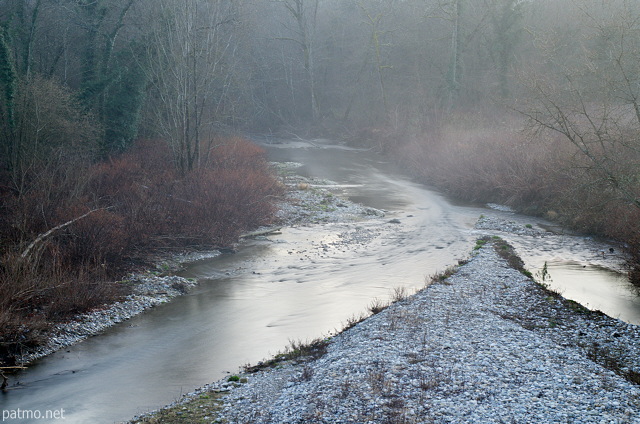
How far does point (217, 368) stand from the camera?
429 inches

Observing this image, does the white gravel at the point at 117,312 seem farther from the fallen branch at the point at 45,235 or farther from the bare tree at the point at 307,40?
the bare tree at the point at 307,40

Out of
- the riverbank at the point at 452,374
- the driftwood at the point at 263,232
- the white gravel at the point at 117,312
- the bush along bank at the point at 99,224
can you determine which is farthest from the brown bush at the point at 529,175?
the white gravel at the point at 117,312

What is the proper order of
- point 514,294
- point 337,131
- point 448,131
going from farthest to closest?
point 337,131, point 448,131, point 514,294

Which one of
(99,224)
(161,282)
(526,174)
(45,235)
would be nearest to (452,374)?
(161,282)

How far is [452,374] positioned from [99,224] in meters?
12.2

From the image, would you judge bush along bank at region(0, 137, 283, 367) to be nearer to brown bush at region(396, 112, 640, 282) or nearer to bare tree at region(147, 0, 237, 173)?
bare tree at region(147, 0, 237, 173)

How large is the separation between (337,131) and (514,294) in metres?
47.8

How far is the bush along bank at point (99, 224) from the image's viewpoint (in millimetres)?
12797

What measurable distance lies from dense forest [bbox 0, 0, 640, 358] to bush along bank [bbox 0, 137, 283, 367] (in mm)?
66

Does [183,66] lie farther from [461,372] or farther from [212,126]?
[461,372]

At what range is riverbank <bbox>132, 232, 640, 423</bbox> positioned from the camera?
25.0 ft

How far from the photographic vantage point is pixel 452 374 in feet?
28.8

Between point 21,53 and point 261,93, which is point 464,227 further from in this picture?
point 261,93

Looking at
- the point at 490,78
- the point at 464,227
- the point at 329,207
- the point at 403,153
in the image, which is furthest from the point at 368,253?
the point at 490,78
